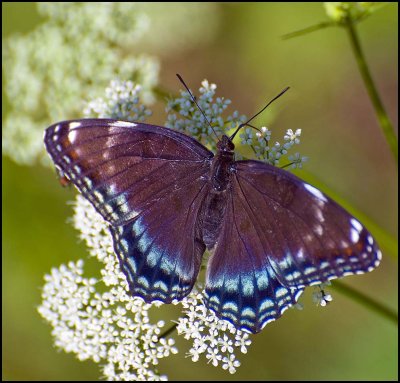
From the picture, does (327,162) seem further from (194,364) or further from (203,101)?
(203,101)

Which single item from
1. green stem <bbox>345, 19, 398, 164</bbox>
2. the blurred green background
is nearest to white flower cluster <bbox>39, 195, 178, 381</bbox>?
green stem <bbox>345, 19, 398, 164</bbox>

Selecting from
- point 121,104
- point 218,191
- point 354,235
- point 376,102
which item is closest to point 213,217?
point 218,191

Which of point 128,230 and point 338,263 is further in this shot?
point 128,230

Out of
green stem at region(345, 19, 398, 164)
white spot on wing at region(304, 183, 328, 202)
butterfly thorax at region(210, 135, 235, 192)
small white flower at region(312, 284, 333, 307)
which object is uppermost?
green stem at region(345, 19, 398, 164)

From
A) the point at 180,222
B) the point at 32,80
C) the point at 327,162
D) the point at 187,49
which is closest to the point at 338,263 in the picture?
the point at 180,222

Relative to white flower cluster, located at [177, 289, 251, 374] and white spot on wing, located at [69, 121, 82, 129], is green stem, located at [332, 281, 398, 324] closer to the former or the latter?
white flower cluster, located at [177, 289, 251, 374]

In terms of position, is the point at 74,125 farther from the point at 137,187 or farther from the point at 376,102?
the point at 376,102
